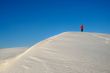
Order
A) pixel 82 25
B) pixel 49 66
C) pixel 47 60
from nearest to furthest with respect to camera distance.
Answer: pixel 49 66
pixel 47 60
pixel 82 25

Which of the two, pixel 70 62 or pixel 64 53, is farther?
pixel 64 53

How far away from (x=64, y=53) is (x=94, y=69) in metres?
2.15

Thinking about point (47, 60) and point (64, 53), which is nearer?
point (47, 60)

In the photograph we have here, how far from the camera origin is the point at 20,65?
307 inches

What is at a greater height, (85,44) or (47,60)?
(85,44)

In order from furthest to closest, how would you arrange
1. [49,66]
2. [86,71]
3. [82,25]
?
[82,25] → [49,66] → [86,71]

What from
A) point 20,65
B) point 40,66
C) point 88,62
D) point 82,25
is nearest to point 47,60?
point 40,66

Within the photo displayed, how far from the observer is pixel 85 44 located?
409 inches

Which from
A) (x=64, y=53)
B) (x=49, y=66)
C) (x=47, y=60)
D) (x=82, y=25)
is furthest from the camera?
(x=82, y=25)

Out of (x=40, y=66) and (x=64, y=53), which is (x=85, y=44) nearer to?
(x=64, y=53)

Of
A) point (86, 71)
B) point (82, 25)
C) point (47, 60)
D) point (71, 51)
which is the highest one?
point (82, 25)

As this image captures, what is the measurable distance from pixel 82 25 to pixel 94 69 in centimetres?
1080

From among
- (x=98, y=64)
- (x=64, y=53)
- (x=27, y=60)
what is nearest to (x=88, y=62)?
(x=98, y=64)

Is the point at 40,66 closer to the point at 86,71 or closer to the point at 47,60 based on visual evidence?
the point at 47,60
